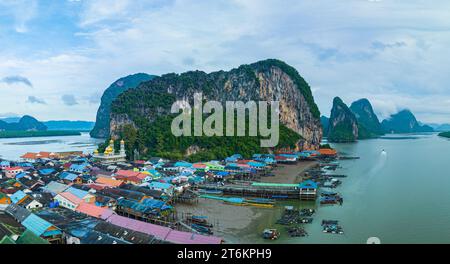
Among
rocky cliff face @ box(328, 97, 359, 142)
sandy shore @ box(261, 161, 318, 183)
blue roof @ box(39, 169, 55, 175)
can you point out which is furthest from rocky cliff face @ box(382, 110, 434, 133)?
blue roof @ box(39, 169, 55, 175)

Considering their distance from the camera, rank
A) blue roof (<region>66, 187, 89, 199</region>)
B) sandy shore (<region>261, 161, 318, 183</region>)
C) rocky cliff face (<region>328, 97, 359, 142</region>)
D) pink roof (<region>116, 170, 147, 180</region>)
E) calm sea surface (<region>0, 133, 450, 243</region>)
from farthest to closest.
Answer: rocky cliff face (<region>328, 97, 359, 142</region>) → sandy shore (<region>261, 161, 318, 183</region>) → pink roof (<region>116, 170, 147, 180</region>) → blue roof (<region>66, 187, 89, 199</region>) → calm sea surface (<region>0, 133, 450, 243</region>)

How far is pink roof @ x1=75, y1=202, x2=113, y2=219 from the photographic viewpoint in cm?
1608

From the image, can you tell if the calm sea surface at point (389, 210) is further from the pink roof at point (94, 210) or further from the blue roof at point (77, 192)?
the blue roof at point (77, 192)

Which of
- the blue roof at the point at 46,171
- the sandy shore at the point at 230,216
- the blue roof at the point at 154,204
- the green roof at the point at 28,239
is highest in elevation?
the green roof at the point at 28,239

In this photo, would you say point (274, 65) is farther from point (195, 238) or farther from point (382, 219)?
point (195, 238)

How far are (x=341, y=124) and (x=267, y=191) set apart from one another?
2674 inches

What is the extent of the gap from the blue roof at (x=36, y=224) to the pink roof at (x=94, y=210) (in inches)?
108

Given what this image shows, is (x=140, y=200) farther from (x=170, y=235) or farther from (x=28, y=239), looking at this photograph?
(x=28, y=239)

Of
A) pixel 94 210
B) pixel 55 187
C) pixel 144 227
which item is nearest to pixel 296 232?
pixel 144 227

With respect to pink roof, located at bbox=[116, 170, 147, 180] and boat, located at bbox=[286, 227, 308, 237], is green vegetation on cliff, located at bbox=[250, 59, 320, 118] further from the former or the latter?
boat, located at bbox=[286, 227, 308, 237]

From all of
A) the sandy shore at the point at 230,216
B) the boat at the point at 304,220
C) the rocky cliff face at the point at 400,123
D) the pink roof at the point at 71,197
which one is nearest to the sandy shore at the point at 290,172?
the sandy shore at the point at 230,216

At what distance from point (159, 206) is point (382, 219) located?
11226 millimetres

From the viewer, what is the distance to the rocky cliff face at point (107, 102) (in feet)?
→ 327

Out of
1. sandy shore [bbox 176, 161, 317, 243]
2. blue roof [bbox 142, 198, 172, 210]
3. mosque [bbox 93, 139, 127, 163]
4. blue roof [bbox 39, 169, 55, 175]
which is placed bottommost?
sandy shore [bbox 176, 161, 317, 243]
